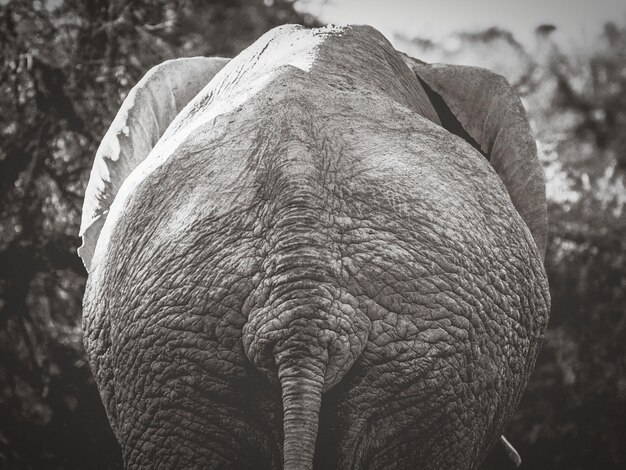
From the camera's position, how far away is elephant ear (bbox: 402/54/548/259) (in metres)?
2.98

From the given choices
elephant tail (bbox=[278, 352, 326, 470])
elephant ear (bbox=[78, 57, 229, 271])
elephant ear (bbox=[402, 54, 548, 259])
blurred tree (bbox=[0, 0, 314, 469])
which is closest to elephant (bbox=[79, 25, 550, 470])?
elephant tail (bbox=[278, 352, 326, 470])

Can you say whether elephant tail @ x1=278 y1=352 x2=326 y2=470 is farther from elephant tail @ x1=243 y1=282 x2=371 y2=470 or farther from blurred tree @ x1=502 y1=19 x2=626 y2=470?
blurred tree @ x1=502 y1=19 x2=626 y2=470

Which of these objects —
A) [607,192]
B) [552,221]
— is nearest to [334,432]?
[552,221]

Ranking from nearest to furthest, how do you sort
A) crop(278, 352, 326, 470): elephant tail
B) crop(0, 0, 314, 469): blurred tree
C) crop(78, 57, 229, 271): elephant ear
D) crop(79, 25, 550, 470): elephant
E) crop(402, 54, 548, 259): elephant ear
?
crop(278, 352, 326, 470): elephant tail < crop(79, 25, 550, 470): elephant < crop(78, 57, 229, 271): elephant ear < crop(402, 54, 548, 259): elephant ear < crop(0, 0, 314, 469): blurred tree

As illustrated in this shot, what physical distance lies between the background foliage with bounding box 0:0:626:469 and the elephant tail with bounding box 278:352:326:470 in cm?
370

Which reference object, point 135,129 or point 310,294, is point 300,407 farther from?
point 135,129

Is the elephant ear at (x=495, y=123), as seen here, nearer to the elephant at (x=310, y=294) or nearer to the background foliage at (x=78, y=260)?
the elephant at (x=310, y=294)

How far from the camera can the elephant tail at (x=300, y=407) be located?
1745 mm

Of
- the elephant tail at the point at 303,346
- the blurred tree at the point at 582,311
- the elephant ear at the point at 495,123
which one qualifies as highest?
the elephant ear at the point at 495,123

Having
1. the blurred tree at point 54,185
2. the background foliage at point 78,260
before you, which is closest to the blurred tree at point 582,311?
the background foliage at point 78,260

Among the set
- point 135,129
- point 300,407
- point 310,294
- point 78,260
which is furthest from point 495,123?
point 78,260

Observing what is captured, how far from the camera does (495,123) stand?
3.18m

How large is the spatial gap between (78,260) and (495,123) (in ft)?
11.6

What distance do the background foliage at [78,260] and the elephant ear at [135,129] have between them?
2.72m
